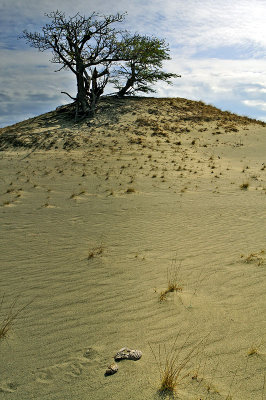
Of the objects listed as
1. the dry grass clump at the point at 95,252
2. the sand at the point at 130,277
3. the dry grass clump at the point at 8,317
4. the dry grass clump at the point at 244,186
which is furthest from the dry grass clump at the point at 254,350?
the dry grass clump at the point at 244,186

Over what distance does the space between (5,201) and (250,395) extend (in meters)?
11.6

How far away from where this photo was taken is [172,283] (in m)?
5.56

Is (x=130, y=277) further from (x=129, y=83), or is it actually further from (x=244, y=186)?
(x=129, y=83)

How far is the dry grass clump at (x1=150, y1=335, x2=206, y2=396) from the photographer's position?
3.27 m

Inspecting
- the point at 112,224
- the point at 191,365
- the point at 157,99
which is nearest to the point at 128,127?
the point at 157,99

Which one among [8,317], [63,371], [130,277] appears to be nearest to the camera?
[63,371]

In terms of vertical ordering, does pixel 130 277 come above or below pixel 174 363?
above

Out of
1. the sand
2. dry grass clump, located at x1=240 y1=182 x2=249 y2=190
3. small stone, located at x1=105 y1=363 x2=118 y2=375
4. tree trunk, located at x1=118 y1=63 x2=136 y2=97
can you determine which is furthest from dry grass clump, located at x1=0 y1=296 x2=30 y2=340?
tree trunk, located at x1=118 y1=63 x2=136 y2=97

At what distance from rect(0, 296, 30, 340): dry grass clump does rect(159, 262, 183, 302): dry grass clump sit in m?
2.34

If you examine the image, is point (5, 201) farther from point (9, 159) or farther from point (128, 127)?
point (128, 127)

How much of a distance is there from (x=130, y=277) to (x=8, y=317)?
2.28 meters

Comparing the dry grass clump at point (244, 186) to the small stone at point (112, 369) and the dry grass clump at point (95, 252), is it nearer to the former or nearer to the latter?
the dry grass clump at point (95, 252)

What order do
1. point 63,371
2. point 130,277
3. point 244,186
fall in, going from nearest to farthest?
1. point 63,371
2. point 130,277
3. point 244,186

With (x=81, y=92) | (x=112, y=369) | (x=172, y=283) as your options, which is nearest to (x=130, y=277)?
(x=172, y=283)
